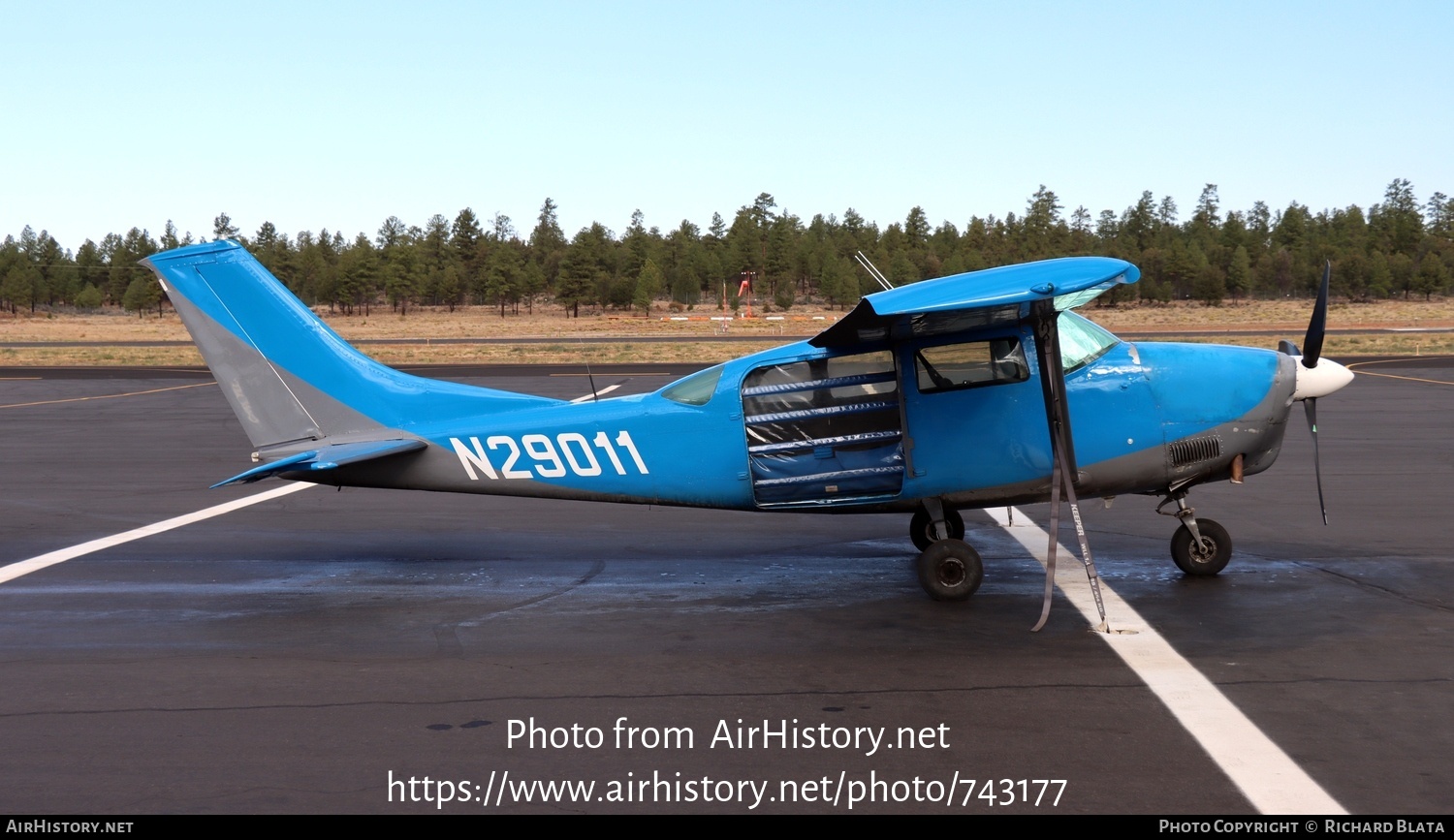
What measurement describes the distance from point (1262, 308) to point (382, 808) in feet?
339

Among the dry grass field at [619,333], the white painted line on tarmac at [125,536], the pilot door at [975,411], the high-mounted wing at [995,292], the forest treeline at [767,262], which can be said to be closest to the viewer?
the high-mounted wing at [995,292]

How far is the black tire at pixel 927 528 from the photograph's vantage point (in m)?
9.64

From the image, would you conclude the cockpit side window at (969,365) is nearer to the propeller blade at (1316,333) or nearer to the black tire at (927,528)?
the black tire at (927,528)

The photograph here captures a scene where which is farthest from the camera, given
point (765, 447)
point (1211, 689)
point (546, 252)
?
point (546, 252)

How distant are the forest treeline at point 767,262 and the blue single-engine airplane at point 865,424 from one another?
89.0m

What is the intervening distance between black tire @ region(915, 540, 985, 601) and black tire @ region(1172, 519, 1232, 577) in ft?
5.69

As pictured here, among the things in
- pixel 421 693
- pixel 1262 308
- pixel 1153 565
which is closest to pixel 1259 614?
pixel 1153 565

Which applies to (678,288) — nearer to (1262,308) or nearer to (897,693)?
(1262,308)

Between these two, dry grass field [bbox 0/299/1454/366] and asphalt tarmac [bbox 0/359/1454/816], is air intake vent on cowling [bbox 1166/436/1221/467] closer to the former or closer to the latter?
asphalt tarmac [bbox 0/359/1454/816]

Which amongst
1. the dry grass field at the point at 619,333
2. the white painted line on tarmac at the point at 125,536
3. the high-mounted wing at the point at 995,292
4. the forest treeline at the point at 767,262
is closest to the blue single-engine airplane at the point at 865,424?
the high-mounted wing at the point at 995,292

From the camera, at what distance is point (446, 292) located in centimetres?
11731

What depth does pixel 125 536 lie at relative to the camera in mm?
10977

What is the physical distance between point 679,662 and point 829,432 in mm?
2398

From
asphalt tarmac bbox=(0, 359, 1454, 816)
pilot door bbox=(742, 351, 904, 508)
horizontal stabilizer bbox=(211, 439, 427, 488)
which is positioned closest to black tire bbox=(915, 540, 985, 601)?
asphalt tarmac bbox=(0, 359, 1454, 816)
